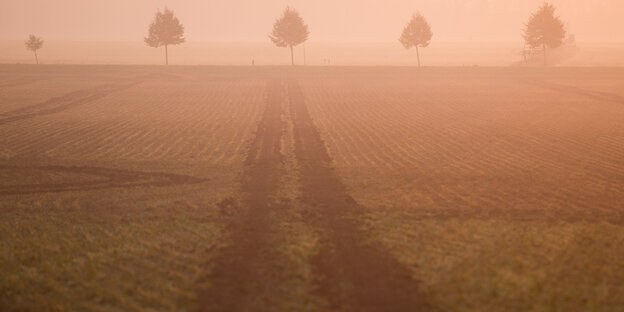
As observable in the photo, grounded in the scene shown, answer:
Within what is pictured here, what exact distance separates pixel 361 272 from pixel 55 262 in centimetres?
787

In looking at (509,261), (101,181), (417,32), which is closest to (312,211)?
(509,261)

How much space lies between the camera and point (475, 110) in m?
41.2

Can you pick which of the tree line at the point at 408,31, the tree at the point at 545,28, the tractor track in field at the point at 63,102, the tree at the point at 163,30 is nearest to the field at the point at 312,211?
the tractor track in field at the point at 63,102

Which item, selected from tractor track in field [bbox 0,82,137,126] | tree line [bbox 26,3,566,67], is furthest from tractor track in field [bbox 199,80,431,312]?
tree line [bbox 26,3,566,67]

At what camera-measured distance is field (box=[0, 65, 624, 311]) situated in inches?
425

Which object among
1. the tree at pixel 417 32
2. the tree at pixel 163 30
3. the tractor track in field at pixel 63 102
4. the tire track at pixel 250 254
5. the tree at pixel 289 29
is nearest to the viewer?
the tire track at pixel 250 254

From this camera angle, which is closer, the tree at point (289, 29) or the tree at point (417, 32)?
the tree at point (417, 32)

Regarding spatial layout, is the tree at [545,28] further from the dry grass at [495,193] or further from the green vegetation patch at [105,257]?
the green vegetation patch at [105,257]

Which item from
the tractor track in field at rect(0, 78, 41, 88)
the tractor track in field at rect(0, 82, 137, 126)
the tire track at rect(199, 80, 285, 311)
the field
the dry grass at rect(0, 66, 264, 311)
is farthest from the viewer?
the tractor track in field at rect(0, 78, 41, 88)

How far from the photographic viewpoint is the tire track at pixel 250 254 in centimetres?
1044

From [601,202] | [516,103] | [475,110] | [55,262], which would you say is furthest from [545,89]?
[55,262]

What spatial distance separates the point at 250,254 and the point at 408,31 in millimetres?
79192

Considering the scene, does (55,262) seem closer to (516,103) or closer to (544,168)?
(544,168)

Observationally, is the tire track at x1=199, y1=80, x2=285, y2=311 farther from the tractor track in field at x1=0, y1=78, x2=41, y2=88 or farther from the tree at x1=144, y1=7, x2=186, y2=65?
the tree at x1=144, y1=7, x2=186, y2=65
